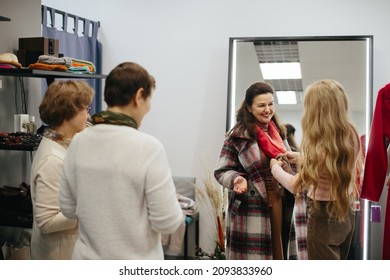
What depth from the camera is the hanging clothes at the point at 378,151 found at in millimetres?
1911

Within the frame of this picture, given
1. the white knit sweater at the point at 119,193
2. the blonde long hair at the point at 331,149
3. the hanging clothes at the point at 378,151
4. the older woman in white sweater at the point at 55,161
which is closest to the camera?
the white knit sweater at the point at 119,193

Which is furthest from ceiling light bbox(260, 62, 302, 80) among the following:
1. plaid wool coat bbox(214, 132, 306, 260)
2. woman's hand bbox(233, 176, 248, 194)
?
woman's hand bbox(233, 176, 248, 194)

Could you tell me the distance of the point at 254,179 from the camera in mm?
1877

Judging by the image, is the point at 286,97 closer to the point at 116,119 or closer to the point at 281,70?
the point at 281,70

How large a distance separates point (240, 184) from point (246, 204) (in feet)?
0.29

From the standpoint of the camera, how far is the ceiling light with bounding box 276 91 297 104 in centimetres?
190

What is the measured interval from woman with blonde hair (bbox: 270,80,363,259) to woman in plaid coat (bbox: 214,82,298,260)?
6 centimetres

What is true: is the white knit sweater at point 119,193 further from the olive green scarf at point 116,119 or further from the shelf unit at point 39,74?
the shelf unit at point 39,74

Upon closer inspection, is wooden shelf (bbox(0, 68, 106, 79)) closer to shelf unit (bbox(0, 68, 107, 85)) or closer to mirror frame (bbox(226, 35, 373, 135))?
shelf unit (bbox(0, 68, 107, 85))

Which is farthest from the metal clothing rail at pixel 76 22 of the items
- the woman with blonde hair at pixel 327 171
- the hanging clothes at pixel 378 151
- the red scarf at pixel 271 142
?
the hanging clothes at pixel 378 151

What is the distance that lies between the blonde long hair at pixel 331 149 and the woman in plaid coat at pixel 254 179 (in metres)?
0.10

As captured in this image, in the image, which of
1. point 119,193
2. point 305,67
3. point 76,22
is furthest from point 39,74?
point 305,67
